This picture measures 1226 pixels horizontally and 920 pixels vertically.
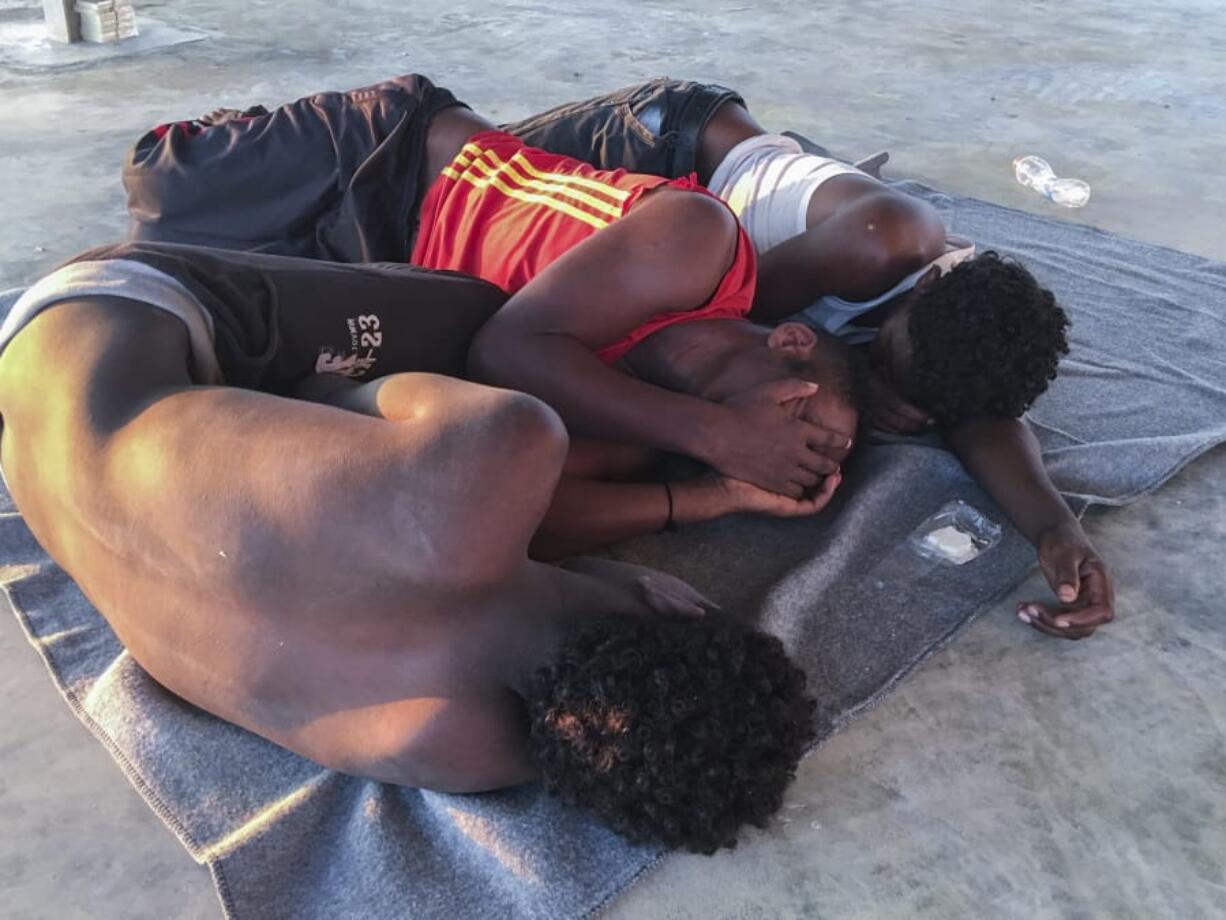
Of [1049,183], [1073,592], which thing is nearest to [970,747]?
[1073,592]

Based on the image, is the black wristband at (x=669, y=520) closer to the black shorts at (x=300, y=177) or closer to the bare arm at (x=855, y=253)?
the bare arm at (x=855, y=253)

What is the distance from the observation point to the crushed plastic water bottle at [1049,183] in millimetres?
3627

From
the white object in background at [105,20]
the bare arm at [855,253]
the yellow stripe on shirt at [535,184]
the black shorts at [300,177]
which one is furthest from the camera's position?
the white object in background at [105,20]

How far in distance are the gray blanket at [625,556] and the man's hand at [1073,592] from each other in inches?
3.0

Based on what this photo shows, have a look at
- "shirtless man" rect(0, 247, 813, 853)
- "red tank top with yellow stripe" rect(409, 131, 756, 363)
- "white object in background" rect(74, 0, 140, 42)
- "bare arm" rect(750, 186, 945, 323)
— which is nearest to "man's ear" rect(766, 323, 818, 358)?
"red tank top with yellow stripe" rect(409, 131, 756, 363)

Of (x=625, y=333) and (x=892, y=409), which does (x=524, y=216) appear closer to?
(x=625, y=333)

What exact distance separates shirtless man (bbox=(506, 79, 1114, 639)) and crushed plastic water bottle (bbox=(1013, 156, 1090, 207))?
140 centimetres

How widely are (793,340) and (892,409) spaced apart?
0.92 feet

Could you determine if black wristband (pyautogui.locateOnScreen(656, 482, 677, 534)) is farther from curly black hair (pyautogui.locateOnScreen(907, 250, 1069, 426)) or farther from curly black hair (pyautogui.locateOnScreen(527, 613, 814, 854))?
curly black hair (pyautogui.locateOnScreen(527, 613, 814, 854))

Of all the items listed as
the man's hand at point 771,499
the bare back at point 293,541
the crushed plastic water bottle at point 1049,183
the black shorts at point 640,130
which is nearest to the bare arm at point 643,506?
the man's hand at point 771,499

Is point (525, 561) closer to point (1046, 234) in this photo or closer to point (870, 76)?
point (1046, 234)

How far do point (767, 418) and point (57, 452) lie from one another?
3.31ft

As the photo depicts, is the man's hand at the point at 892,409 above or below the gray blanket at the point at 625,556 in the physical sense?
above

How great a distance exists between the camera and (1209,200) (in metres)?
3.71
